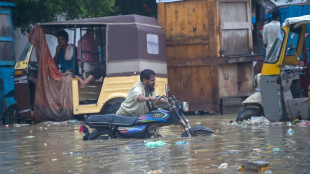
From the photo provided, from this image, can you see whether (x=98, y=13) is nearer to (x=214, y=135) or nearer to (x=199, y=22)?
(x=199, y=22)

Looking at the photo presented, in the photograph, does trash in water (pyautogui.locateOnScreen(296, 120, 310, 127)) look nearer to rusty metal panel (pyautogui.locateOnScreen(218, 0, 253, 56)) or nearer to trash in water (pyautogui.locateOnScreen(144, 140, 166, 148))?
trash in water (pyautogui.locateOnScreen(144, 140, 166, 148))

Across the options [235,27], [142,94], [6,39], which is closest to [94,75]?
[6,39]

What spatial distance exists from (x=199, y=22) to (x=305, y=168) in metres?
11.3

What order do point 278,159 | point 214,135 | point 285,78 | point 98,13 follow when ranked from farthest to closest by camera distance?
1. point 98,13
2. point 285,78
3. point 214,135
4. point 278,159

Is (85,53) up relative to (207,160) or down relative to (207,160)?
up

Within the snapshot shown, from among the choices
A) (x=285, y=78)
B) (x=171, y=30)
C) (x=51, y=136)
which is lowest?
(x=51, y=136)

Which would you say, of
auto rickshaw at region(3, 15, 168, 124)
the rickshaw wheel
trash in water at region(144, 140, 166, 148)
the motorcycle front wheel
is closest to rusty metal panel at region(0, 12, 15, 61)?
auto rickshaw at region(3, 15, 168, 124)

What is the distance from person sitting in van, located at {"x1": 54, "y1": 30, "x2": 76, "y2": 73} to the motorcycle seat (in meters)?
4.92

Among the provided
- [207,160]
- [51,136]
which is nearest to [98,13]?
[51,136]

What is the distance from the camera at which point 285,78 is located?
40.1 feet

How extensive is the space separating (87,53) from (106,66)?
0.61m

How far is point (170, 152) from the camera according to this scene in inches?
329

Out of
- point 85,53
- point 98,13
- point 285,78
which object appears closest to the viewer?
point 285,78

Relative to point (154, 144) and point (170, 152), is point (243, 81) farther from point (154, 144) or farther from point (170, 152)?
point (170, 152)
